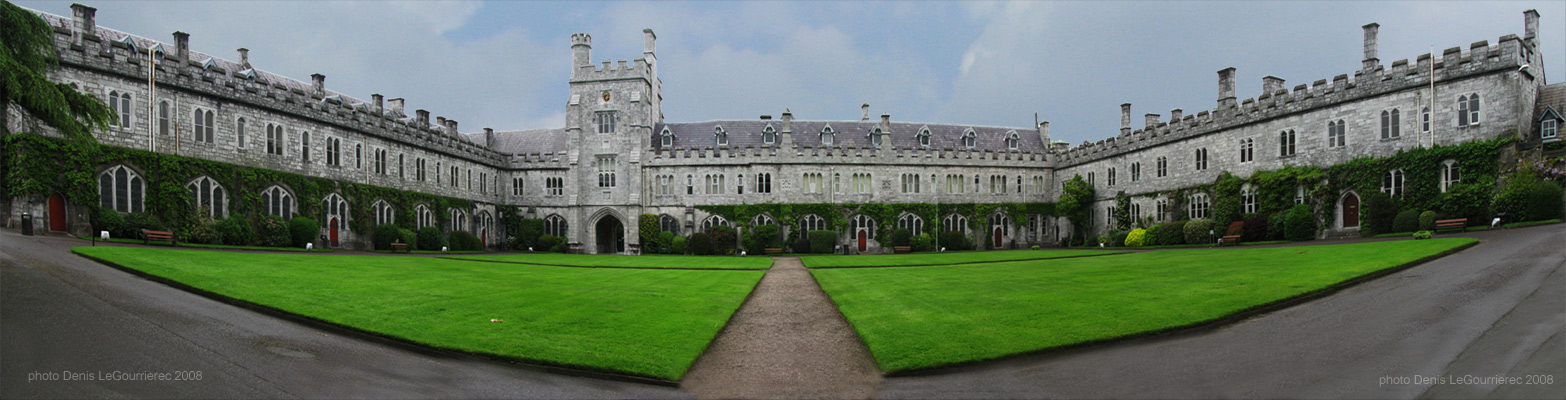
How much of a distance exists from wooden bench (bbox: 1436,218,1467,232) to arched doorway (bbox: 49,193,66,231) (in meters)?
49.6

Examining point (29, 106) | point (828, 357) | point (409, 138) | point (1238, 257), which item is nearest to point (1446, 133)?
point (1238, 257)

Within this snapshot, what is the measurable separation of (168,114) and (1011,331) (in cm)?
3411

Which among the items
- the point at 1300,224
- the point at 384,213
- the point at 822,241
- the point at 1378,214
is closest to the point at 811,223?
the point at 822,241

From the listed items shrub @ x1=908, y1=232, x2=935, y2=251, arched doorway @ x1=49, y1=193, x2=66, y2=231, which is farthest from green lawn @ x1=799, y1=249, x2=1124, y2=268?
arched doorway @ x1=49, y1=193, x2=66, y2=231

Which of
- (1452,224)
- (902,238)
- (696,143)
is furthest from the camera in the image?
(696,143)

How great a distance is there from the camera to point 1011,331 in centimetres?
1066

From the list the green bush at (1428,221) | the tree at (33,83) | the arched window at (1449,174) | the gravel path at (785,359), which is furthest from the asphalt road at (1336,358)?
the arched window at (1449,174)

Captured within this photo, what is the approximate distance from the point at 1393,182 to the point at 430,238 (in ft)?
157

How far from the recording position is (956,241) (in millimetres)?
46812

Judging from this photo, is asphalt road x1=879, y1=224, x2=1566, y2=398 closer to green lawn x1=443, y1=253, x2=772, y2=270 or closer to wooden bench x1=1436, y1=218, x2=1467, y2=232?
wooden bench x1=1436, y1=218, x2=1467, y2=232

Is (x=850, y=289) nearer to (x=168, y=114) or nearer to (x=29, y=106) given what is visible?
(x=29, y=106)

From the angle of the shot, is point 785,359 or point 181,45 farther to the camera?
point 181,45

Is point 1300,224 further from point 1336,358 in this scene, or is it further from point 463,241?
point 463,241

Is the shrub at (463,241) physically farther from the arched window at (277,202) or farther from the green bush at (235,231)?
the green bush at (235,231)
